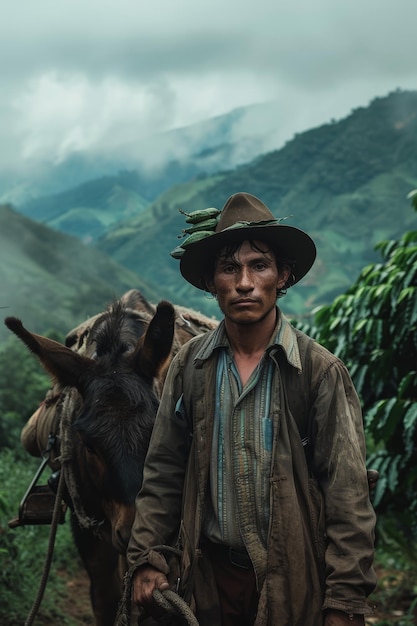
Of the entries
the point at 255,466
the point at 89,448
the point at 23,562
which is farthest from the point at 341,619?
the point at 23,562

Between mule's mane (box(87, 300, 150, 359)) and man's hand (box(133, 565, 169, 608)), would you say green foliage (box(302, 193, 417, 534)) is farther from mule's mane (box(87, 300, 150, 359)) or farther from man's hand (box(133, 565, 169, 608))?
man's hand (box(133, 565, 169, 608))

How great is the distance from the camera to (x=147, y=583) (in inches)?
104

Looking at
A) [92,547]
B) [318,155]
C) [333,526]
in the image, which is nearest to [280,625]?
[333,526]

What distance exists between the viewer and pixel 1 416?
9.40 m

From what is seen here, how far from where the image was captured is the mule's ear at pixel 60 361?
148 inches

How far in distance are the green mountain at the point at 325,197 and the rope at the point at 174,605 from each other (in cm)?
2425

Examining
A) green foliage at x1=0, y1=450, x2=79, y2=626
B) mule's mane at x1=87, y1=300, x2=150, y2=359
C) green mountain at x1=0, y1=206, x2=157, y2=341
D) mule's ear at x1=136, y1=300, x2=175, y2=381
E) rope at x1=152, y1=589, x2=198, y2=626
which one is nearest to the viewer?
rope at x1=152, y1=589, x2=198, y2=626

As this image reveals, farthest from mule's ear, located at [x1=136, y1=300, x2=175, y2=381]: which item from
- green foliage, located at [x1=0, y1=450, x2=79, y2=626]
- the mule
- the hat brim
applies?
green foliage, located at [x1=0, y1=450, x2=79, y2=626]

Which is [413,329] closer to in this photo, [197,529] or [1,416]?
[197,529]

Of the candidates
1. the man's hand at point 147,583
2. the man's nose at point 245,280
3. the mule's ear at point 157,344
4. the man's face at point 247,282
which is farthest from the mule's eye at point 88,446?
the man's nose at point 245,280

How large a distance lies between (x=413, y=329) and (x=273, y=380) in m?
2.30

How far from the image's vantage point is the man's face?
104 inches

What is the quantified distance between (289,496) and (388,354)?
258 cm

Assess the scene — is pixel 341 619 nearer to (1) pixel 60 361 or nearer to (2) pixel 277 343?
(2) pixel 277 343
